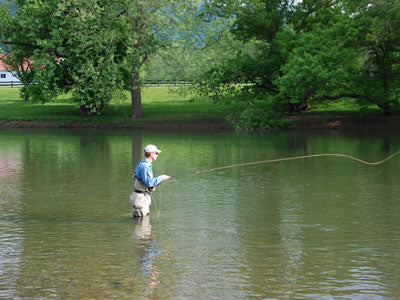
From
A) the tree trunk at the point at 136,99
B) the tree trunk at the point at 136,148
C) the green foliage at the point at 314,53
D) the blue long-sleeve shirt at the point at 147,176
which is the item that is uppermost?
the green foliage at the point at 314,53

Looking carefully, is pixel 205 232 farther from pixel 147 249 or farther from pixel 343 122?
pixel 343 122

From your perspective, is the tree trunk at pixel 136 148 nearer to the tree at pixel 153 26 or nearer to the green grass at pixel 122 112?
the tree at pixel 153 26

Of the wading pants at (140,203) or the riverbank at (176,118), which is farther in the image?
the riverbank at (176,118)

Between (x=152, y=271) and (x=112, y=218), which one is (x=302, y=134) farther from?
(x=152, y=271)

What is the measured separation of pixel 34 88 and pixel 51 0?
21.0ft

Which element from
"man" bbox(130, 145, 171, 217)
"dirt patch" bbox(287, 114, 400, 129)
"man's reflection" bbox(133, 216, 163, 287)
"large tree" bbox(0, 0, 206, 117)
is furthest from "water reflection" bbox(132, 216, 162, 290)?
"dirt patch" bbox(287, 114, 400, 129)

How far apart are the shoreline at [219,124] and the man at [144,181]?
1199 inches

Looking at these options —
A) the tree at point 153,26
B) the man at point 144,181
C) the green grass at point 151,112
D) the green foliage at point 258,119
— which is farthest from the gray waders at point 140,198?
the green grass at point 151,112

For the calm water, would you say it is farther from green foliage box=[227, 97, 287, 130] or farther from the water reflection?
green foliage box=[227, 97, 287, 130]

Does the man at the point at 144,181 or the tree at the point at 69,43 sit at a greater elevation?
the tree at the point at 69,43

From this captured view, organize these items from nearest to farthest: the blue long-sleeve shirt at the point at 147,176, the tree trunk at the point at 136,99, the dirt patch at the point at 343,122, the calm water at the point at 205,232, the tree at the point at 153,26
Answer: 1. the calm water at the point at 205,232
2. the blue long-sleeve shirt at the point at 147,176
3. the dirt patch at the point at 343,122
4. the tree at the point at 153,26
5. the tree trunk at the point at 136,99

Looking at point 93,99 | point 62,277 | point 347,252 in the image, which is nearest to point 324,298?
point 347,252

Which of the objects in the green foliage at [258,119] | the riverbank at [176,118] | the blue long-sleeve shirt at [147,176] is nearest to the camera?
the blue long-sleeve shirt at [147,176]

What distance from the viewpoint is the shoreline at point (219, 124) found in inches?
1680
